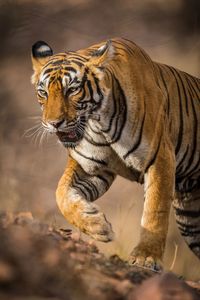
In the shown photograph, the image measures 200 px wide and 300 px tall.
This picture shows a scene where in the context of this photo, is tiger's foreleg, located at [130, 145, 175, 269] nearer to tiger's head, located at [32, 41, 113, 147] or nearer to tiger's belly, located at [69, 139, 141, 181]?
tiger's belly, located at [69, 139, 141, 181]

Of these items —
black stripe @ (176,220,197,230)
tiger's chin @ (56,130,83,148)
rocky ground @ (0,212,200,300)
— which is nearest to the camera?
rocky ground @ (0,212,200,300)

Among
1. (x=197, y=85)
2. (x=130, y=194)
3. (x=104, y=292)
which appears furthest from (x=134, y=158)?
(x=130, y=194)

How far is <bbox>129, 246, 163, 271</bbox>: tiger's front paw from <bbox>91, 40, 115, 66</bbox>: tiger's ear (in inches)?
43.6

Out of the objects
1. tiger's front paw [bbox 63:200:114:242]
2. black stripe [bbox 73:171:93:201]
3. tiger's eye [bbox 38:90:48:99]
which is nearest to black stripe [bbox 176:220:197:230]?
black stripe [bbox 73:171:93:201]

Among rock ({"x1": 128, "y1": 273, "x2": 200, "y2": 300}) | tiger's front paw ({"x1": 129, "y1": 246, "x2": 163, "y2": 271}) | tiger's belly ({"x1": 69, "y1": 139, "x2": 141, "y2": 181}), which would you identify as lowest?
tiger's front paw ({"x1": 129, "y1": 246, "x2": 163, "y2": 271})

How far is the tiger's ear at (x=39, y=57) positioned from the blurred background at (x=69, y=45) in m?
2.25

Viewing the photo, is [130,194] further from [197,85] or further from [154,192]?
[154,192]

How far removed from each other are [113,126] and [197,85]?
110 centimetres

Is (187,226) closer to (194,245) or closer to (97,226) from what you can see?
(194,245)

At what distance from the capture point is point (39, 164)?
7461 mm

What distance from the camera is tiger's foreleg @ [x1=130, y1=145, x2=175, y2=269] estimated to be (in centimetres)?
428

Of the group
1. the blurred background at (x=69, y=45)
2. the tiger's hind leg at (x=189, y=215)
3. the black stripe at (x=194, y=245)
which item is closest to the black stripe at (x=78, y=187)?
the tiger's hind leg at (x=189, y=215)

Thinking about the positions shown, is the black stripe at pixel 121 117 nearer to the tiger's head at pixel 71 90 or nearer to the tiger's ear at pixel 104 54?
the tiger's head at pixel 71 90

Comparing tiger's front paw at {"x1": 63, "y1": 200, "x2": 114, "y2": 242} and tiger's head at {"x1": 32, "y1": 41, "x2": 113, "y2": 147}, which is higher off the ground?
tiger's head at {"x1": 32, "y1": 41, "x2": 113, "y2": 147}
